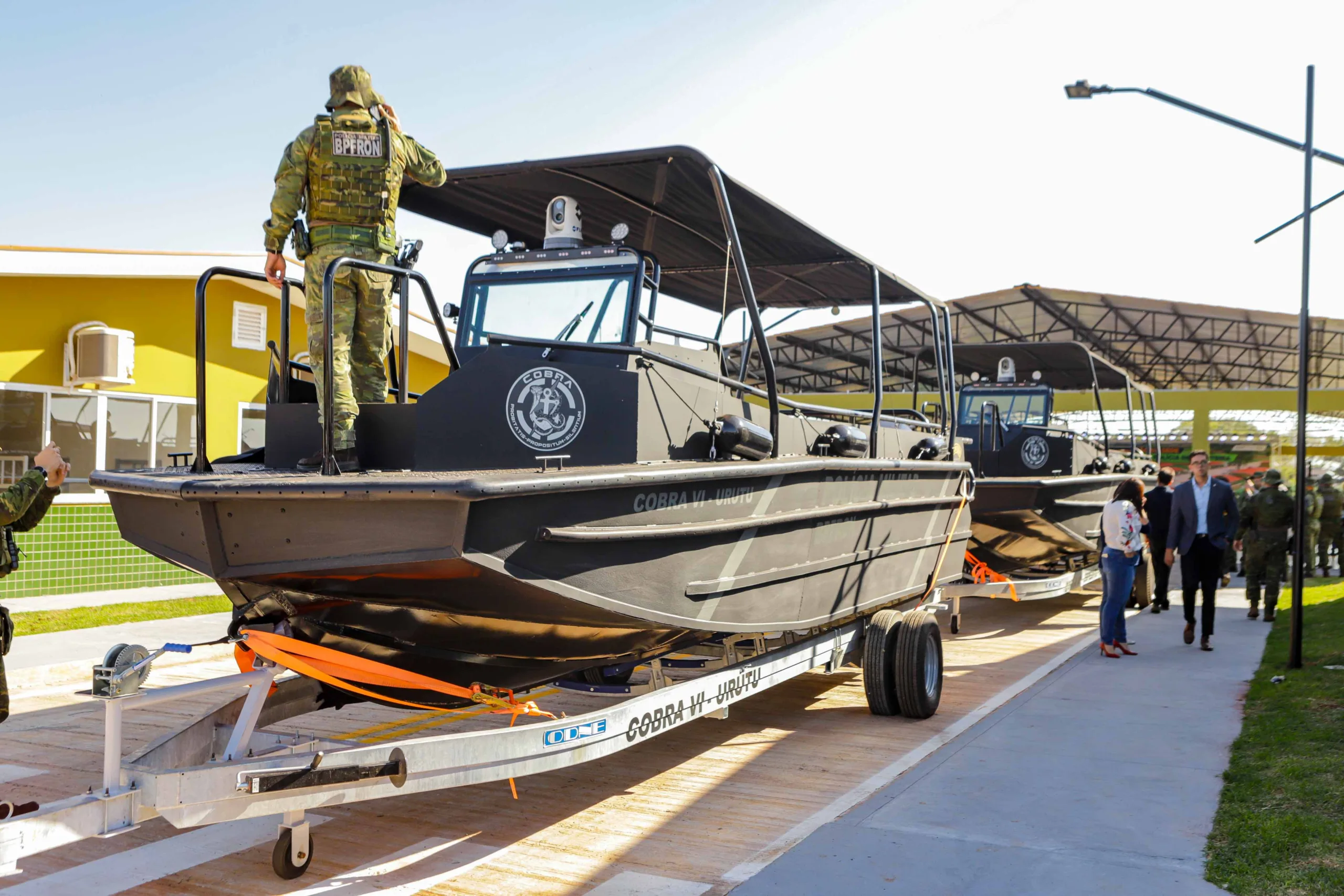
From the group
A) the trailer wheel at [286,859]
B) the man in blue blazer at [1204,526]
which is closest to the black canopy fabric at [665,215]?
the trailer wheel at [286,859]

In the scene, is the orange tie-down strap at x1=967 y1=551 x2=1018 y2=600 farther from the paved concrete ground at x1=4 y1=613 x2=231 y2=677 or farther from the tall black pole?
the paved concrete ground at x1=4 y1=613 x2=231 y2=677

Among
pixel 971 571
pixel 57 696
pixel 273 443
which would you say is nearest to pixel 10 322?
pixel 57 696

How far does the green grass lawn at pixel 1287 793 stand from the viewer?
12.1 ft

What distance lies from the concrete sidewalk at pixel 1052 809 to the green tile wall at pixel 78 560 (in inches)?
310

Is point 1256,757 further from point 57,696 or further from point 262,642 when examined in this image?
point 57,696

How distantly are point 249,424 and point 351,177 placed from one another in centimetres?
946

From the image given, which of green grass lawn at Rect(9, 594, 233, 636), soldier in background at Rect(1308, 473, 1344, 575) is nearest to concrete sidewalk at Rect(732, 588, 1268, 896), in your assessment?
green grass lawn at Rect(9, 594, 233, 636)

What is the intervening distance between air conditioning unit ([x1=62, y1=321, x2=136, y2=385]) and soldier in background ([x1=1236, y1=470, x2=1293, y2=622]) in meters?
11.3

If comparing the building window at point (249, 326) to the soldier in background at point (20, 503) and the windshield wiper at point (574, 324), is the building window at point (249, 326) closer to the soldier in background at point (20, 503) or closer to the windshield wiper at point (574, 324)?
the windshield wiper at point (574, 324)

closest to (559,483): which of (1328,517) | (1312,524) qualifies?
(1312,524)

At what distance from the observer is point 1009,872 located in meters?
3.75

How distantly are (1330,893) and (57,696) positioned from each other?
6.84m

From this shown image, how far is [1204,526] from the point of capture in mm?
8711

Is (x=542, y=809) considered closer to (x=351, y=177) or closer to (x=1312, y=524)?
(x=351, y=177)
